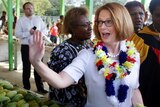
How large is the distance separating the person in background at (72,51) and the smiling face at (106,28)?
0.56 meters

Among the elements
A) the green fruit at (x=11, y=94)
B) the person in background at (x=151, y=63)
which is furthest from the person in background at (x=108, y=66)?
the green fruit at (x=11, y=94)

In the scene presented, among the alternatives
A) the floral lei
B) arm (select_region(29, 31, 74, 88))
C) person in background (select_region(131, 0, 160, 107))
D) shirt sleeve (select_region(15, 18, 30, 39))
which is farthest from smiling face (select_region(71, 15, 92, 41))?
shirt sleeve (select_region(15, 18, 30, 39))

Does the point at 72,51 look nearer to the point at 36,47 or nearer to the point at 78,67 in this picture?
the point at 78,67

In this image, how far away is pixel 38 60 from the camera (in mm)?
1406

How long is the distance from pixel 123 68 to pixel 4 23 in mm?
10412

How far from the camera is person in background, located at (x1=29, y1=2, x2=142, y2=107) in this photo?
1.61 meters

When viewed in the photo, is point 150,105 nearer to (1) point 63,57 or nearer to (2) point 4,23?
(1) point 63,57

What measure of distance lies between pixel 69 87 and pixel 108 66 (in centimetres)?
57

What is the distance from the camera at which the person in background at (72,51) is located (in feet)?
7.11

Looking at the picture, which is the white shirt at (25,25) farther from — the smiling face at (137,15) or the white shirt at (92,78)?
the white shirt at (92,78)

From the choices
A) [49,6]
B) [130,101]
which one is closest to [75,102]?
[130,101]

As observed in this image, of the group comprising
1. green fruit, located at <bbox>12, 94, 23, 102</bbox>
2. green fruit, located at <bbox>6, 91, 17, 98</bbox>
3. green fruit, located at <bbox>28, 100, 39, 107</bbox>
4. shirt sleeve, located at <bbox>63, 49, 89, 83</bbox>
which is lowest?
green fruit, located at <bbox>28, 100, 39, 107</bbox>

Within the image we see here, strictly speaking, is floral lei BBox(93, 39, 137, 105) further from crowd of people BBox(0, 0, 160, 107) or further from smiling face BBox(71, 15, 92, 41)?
smiling face BBox(71, 15, 92, 41)

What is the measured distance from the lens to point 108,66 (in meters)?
1.71
